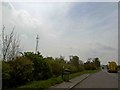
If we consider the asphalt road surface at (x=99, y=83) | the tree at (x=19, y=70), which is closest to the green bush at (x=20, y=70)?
the tree at (x=19, y=70)

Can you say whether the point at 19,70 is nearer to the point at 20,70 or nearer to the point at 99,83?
the point at 20,70

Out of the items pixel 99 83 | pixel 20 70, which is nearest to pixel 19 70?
pixel 20 70

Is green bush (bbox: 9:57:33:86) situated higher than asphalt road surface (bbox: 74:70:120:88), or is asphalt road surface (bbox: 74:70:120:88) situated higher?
green bush (bbox: 9:57:33:86)

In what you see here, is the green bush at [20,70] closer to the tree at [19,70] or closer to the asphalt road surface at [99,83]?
the tree at [19,70]

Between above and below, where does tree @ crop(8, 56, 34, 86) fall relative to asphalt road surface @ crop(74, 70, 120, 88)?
above

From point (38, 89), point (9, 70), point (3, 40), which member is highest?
point (3, 40)

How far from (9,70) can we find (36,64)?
25.7 ft

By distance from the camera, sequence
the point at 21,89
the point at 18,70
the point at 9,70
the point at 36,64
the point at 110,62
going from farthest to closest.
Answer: the point at 110,62 → the point at 36,64 → the point at 18,70 → the point at 9,70 → the point at 21,89

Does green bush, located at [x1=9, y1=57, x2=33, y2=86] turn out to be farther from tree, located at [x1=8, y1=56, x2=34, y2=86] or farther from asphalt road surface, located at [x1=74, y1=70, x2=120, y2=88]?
asphalt road surface, located at [x1=74, y1=70, x2=120, y2=88]

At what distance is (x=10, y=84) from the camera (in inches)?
797

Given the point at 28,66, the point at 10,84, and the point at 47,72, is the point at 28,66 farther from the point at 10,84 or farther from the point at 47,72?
the point at 47,72

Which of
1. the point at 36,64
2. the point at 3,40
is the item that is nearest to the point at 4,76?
the point at 36,64

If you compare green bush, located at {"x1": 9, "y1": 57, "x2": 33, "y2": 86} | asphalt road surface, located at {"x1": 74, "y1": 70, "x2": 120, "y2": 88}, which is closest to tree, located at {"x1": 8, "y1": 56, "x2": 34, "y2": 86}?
green bush, located at {"x1": 9, "y1": 57, "x2": 33, "y2": 86}

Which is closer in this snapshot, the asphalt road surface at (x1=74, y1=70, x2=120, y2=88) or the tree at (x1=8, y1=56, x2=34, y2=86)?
the tree at (x1=8, y1=56, x2=34, y2=86)
